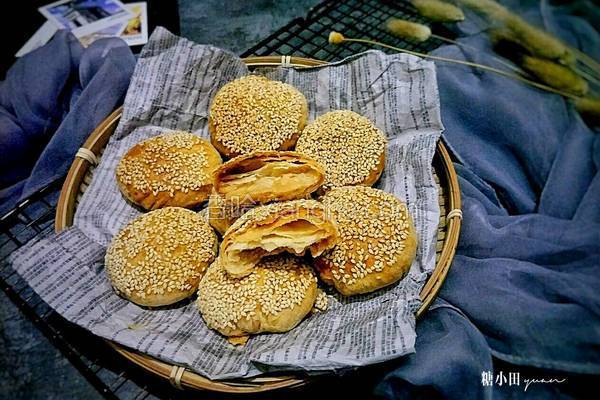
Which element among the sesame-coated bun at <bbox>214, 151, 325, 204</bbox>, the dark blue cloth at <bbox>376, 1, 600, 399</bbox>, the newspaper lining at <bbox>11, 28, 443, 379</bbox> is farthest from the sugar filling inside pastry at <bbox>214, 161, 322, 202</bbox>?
the dark blue cloth at <bbox>376, 1, 600, 399</bbox>

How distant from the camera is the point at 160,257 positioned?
134 cm

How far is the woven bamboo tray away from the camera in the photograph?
1.17 metres

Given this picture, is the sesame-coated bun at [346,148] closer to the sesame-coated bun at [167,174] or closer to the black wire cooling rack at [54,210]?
the sesame-coated bun at [167,174]

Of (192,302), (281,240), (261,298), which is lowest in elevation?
(192,302)

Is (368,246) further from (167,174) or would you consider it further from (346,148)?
(167,174)

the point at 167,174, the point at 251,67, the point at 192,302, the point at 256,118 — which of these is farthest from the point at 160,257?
the point at 251,67

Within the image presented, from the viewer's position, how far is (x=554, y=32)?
1.03 m

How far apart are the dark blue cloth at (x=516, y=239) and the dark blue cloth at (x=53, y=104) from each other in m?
1.02

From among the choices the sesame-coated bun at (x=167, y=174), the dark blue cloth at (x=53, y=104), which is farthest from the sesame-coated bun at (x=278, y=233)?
the dark blue cloth at (x=53, y=104)

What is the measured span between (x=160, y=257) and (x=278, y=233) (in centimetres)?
32

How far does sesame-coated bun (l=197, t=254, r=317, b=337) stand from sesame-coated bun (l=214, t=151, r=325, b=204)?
→ 0.15 meters

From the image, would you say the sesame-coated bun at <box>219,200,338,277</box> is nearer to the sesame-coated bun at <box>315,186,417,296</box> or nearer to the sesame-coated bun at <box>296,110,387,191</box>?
the sesame-coated bun at <box>315,186,417,296</box>

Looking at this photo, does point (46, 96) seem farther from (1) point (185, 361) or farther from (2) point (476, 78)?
(2) point (476, 78)

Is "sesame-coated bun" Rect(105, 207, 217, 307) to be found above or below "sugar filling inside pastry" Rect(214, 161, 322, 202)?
below
